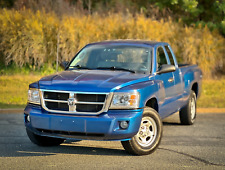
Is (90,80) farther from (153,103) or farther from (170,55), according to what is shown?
(170,55)

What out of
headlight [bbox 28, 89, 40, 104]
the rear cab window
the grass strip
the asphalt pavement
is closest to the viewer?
the asphalt pavement

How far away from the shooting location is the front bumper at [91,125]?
687cm

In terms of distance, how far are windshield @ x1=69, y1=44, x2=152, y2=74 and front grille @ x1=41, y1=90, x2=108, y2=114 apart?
1.25 metres

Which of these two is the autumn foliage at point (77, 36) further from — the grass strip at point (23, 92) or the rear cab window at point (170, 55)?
the rear cab window at point (170, 55)

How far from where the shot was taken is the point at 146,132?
7.51 metres

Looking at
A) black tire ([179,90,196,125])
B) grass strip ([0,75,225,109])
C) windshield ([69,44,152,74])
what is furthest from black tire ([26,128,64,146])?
grass strip ([0,75,225,109])

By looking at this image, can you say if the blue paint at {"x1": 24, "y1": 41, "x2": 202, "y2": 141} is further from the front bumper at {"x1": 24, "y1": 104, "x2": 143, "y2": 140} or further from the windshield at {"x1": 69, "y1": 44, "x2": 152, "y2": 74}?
the windshield at {"x1": 69, "y1": 44, "x2": 152, "y2": 74}

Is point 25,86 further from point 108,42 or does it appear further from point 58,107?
point 58,107

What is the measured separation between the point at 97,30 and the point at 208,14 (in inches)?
308

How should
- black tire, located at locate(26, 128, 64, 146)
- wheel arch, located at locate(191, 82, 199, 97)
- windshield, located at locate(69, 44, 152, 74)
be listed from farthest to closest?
wheel arch, located at locate(191, 82, 199, 97) → windshield, located at locate(69, 44, 152, 74) → black tire, located at locate(26, 128, 64, 146)

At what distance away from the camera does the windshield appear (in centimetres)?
827

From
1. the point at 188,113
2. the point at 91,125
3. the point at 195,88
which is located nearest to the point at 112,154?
the point at 91,125

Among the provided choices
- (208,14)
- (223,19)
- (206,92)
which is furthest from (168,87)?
(208,14)

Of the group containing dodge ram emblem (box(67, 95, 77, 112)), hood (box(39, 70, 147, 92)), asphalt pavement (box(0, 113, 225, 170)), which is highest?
hood (box(39, 70, 147, 92))
